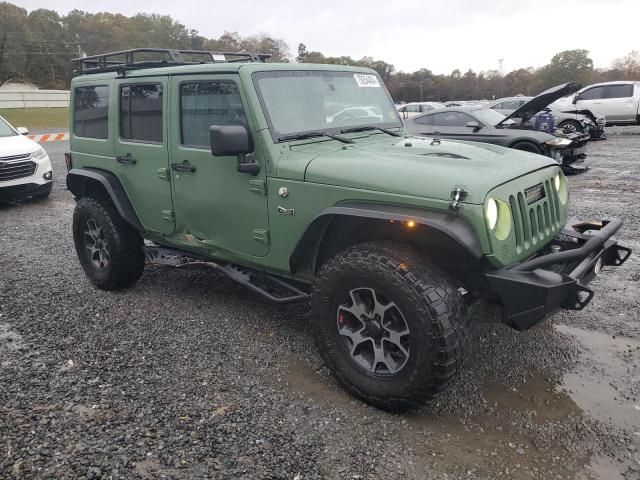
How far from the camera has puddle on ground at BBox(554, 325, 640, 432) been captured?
3.08 metres

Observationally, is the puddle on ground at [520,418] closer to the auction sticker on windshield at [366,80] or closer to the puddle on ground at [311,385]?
the puddle on ground at [311,385]

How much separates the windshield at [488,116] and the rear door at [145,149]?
7.93 m

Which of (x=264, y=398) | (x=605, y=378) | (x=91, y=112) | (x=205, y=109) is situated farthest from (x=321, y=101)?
(x=605, y=378)

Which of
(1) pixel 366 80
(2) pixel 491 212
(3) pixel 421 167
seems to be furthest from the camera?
(1) pixel 366 80

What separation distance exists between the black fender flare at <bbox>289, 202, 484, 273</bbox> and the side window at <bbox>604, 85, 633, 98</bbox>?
18.7 m

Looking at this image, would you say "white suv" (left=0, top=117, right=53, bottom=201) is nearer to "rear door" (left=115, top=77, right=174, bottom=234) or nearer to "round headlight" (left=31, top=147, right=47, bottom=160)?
"round headlight" (left=31, top=147, right=47, bottom=160)

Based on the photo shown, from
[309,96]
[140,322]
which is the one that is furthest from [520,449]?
[140,322]

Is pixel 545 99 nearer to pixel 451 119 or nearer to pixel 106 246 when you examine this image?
pixel 451 119

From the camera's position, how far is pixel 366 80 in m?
4.45

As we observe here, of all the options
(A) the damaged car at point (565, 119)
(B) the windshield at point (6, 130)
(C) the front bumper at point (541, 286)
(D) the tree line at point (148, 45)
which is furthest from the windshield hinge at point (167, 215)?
→ (D) the tree line at point (148, 45)

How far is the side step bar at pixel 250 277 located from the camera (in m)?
3.80

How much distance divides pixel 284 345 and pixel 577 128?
1423 centimetres

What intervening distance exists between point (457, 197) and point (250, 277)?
1.88 m

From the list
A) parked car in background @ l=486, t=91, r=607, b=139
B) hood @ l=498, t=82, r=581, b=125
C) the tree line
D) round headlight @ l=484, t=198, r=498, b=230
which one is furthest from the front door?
the tree line
